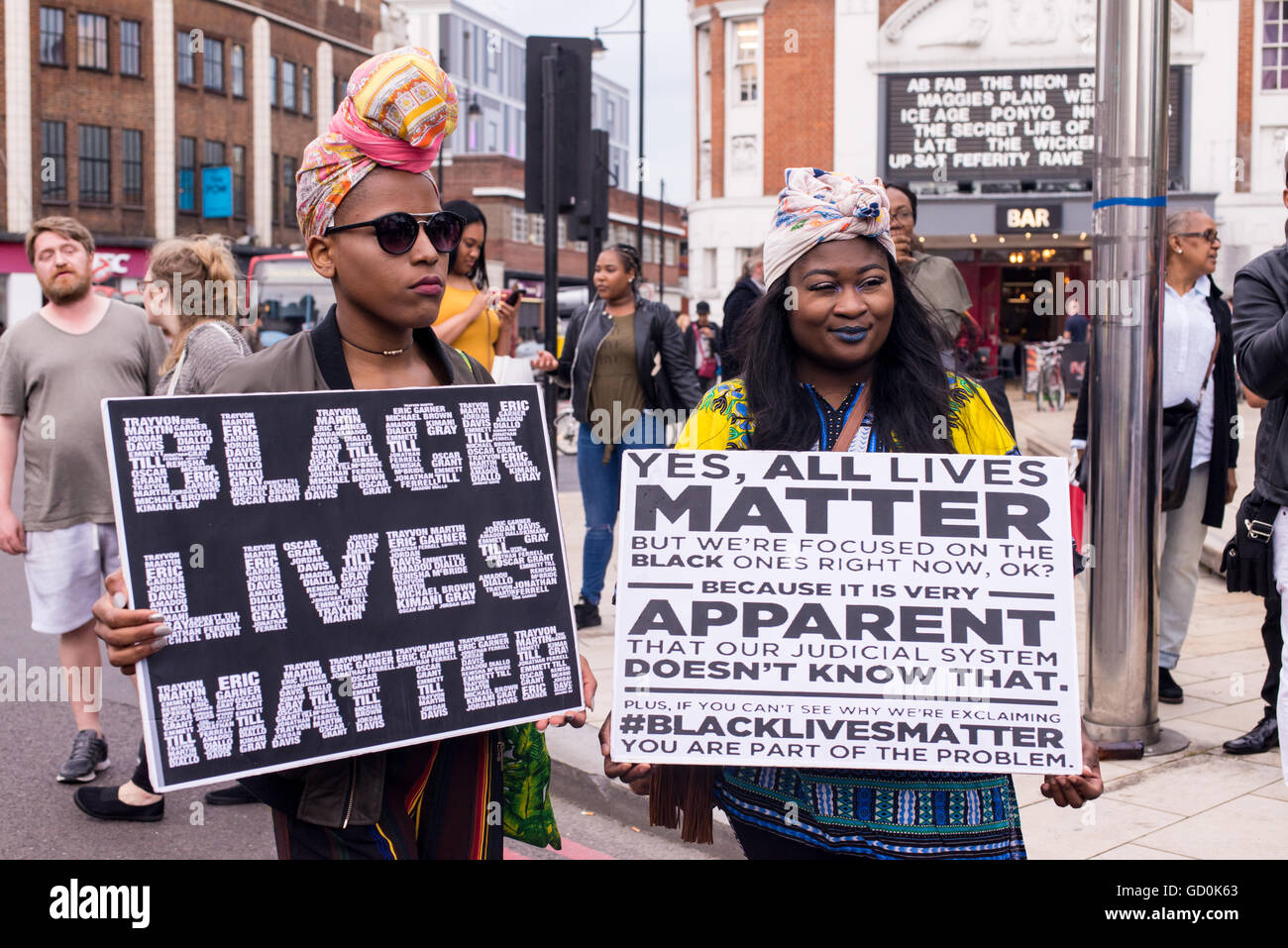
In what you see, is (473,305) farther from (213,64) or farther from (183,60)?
(213,64)

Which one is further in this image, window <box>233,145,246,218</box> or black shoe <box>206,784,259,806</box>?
window <box>233,145,246,218</box>

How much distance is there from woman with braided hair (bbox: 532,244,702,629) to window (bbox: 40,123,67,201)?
37466mm

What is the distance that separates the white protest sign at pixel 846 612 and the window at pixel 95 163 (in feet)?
142

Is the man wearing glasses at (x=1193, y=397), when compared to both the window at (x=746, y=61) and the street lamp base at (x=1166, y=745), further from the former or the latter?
the window at (x=746, y=61)

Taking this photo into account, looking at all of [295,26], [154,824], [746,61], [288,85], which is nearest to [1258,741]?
[154,824]

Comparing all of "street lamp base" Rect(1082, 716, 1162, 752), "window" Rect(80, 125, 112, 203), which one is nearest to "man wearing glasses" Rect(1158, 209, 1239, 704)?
"street lamp base" Rect(1082, 716, 1162, 752)

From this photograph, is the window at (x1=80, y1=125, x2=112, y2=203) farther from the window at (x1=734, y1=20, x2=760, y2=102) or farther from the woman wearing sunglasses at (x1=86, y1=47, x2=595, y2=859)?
the woman wearing sunglasses at (x1=86, y1=47, x2=595, y2=859)

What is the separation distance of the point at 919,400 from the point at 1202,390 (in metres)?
3.87

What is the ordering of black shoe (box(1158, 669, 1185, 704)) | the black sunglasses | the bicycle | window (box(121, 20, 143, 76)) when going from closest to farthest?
the black sunglasses
black shoe (box(1158, 669, 1185, 704))
the bicycle
window (box(121, 20, 143, 76))

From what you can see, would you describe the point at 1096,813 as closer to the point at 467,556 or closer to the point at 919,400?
the point at 919,400

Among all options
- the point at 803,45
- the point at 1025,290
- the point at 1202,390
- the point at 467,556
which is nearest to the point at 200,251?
the point at 467,556

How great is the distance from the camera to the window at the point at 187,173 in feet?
145

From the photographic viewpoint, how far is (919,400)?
8.07 feet

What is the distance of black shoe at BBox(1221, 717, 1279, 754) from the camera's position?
5203 millimetres
